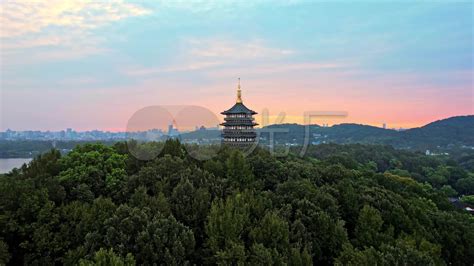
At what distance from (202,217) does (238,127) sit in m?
14.8

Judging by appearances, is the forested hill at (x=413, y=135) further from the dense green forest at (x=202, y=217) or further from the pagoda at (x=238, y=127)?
the dense green forest at (x=202, y=217)

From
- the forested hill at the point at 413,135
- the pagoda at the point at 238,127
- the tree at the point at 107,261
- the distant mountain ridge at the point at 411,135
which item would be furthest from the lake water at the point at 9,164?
the forested hill at the point at 413,135

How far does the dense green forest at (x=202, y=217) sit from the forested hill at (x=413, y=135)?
103313 millimetres

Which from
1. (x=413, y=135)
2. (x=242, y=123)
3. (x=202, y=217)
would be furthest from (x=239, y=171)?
(x=413, y=135)

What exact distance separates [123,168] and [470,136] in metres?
164

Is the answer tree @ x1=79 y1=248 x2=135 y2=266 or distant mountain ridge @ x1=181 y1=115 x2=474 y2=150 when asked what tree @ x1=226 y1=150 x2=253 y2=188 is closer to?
tree @ x1=79 y1=248 x2=135 y2=266

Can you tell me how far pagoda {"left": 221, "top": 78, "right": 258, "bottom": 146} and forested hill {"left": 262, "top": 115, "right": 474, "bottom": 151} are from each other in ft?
310

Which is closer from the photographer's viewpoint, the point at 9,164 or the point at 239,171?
the point at 239,171

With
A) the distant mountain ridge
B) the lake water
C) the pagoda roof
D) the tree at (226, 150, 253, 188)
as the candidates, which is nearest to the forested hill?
the distant mountain ridge

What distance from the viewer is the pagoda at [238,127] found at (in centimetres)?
3053

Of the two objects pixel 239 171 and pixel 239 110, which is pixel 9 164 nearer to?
pixel 239 110

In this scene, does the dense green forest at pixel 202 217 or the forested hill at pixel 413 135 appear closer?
the dense green forest at pixel 202 217

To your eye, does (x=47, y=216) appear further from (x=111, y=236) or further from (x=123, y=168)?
(x=123, y=168)

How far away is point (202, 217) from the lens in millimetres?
16750
